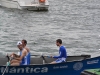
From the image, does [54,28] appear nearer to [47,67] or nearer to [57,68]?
[57,68]

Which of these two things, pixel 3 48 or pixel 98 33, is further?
pixel 98 33

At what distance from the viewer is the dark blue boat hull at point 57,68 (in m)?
18.4

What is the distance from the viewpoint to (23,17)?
146ft

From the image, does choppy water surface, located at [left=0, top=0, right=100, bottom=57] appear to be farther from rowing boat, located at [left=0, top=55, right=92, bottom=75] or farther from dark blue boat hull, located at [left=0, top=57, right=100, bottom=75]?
dark blue boat hull, located at [left=0, top=57, right=100, bottom=75]

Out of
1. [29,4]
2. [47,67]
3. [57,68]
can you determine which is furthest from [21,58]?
[29,4]

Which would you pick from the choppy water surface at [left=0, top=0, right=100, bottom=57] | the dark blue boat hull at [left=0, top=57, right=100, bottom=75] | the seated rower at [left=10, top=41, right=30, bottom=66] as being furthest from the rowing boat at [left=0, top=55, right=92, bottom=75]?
the choppy water surface at [left=0, top=0, right=100, bottom=57]

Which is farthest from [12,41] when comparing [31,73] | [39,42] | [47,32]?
[31,73]

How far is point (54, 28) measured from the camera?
3762 cm

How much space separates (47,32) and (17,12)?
40.1 feet

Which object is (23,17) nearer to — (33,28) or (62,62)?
(33,28)

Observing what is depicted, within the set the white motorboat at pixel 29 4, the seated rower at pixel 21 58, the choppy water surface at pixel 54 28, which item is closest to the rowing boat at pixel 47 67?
the seated rower at pixel 21 58

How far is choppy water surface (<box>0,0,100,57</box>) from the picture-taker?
2981 centimetres

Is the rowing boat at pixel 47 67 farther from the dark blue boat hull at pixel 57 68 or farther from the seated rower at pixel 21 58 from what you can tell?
the seated rower at pixel 21 58

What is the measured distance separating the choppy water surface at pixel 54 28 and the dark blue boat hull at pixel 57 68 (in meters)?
8.25
